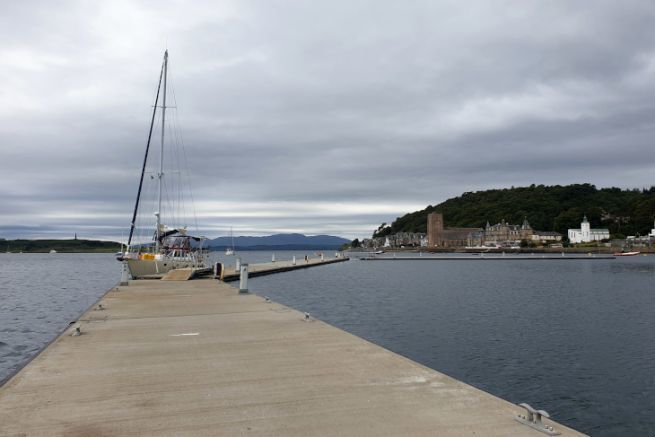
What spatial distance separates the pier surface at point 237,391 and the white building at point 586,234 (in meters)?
188

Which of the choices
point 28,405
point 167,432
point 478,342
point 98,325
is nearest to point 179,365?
point 28,405

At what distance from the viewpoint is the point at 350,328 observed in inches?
831

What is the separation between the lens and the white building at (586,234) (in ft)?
586

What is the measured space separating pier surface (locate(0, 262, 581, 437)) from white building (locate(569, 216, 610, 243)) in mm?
188056

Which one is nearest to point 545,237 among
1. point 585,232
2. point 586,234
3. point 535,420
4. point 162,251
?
point 585,232

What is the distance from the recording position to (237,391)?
7.27m

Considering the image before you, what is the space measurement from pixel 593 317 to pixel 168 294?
19.6 meters

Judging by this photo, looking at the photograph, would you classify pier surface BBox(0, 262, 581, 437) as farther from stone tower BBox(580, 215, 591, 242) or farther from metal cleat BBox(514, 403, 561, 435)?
stone tower BBox(580, 215, 591, 242)

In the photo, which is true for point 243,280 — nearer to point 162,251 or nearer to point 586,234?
point 162,251

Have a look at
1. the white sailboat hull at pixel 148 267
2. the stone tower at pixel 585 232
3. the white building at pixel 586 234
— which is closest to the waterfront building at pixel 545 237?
the white building at pixel 586 234

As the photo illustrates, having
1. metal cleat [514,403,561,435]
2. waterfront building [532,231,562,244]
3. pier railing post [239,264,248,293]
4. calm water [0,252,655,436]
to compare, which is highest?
waterfront building [532,231,562,244]

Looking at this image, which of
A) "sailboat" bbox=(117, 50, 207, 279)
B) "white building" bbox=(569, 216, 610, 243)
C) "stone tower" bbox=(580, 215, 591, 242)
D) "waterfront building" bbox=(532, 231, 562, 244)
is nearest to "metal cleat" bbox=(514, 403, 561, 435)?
"sailboat" bbox=(117, 50, 207, 279)

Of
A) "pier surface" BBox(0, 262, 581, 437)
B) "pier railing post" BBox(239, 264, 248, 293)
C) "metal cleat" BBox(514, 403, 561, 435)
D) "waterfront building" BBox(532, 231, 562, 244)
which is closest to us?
"metal cleat" BBox(514, 403, 561, 435)

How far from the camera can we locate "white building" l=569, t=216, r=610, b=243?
586ft
